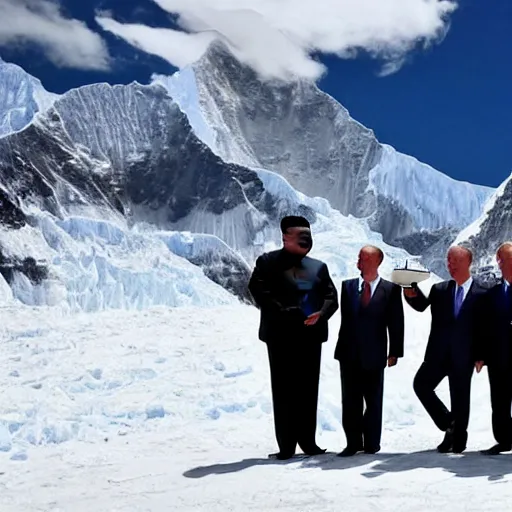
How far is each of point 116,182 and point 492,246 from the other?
62.6 meters

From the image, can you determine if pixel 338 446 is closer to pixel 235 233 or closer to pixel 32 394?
pixel 32 394

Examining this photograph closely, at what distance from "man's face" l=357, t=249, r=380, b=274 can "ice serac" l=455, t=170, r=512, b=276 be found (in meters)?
133

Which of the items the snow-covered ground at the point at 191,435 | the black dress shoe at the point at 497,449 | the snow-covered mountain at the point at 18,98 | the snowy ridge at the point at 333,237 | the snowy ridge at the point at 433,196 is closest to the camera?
the snow-covered ground at the point at 191,435

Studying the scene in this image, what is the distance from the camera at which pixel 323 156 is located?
193m

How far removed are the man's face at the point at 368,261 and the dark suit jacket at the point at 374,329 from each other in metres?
0.14

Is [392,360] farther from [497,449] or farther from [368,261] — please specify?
[497,449]

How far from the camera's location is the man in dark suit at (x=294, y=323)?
225 inches

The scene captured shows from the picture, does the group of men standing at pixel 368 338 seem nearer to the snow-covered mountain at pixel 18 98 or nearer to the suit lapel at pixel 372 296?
the suit lapel at pixel 372 296

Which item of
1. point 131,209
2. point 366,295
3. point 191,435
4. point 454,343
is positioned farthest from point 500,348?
point 131,209

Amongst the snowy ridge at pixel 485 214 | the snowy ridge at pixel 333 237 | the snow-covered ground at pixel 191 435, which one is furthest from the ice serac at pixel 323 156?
the snow-covered ground at pixel 191 435

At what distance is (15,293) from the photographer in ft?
245

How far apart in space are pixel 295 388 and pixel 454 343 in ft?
3.68

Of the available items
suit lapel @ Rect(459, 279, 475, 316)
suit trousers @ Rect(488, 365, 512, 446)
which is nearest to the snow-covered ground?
suit trousers @ Rect(488, 365, 512, 446)

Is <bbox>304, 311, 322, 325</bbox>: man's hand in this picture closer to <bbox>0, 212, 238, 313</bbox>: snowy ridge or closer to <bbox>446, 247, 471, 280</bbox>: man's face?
<bbox>446, 247, 471, 280</bbox>: man's face
